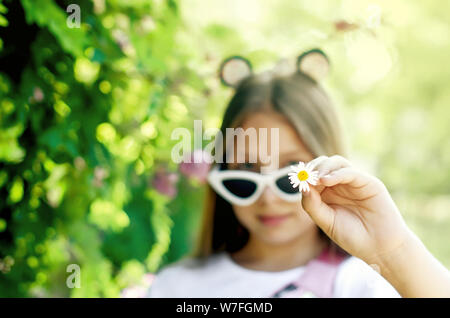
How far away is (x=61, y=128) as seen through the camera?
1.12 m

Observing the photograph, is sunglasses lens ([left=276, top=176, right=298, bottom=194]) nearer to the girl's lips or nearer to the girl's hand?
the girl's lips

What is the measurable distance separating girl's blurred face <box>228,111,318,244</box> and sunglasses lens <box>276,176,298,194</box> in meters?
0.05

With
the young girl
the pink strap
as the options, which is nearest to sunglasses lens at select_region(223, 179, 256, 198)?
the young girl

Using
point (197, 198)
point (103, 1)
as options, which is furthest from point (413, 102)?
point (103, 1)

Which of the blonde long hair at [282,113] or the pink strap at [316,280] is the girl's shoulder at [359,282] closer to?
the pink strap at [316,280]

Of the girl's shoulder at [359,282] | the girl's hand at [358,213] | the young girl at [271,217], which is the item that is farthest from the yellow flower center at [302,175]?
the girl's shoulder at [359,282]

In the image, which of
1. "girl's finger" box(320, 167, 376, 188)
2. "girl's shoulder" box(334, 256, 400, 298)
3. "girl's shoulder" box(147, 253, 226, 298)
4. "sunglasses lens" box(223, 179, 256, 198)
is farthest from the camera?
"girl's shoulder" box(147, 253, 226, 298)

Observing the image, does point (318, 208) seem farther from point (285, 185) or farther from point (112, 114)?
point (112, 114)

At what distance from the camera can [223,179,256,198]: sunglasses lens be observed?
1.15m

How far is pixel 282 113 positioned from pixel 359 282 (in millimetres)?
435

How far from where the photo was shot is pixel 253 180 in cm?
113

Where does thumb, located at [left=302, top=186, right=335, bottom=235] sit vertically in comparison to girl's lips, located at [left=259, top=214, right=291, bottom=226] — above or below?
below

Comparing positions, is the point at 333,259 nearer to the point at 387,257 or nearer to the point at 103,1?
the point at 387,257
